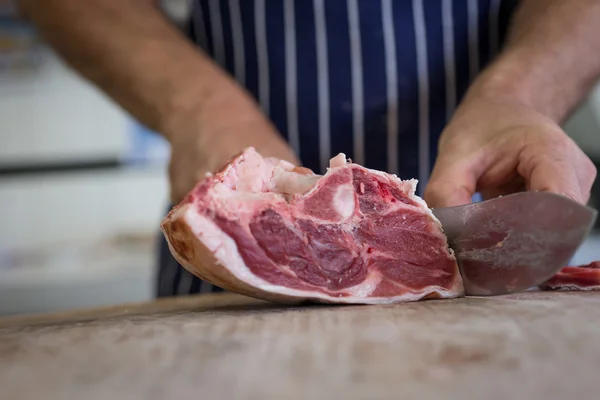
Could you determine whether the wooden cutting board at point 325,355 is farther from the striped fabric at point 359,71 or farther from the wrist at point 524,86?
the striped fabric at point 359,71

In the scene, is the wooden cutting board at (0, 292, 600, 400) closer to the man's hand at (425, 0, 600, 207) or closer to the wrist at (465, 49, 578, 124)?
the man's hand at (425, 0, 600, 207)

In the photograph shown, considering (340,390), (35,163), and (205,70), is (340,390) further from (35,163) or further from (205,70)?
(35,163)

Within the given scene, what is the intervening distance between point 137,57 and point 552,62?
1.01 m

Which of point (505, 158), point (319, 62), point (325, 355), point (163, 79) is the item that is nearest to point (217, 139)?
point (163, 79)

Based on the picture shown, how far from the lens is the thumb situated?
110 centimetres

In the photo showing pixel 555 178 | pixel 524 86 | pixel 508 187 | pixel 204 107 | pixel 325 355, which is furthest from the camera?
pixel 204 107

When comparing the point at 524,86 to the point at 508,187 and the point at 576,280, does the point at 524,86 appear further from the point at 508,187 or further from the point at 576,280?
the point at 576,280

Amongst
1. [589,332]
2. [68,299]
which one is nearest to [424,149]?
[589,332]

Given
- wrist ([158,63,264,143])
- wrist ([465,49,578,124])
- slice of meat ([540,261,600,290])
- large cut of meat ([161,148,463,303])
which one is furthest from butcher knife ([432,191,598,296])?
wrist ([158,63,264,143])

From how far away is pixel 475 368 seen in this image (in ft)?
1.86

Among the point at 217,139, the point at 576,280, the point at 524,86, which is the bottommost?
the point at 576,280

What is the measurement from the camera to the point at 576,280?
1056 millimetres

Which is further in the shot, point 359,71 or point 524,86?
point 359,71

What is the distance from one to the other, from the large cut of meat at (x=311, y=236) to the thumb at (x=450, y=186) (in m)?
0.10
